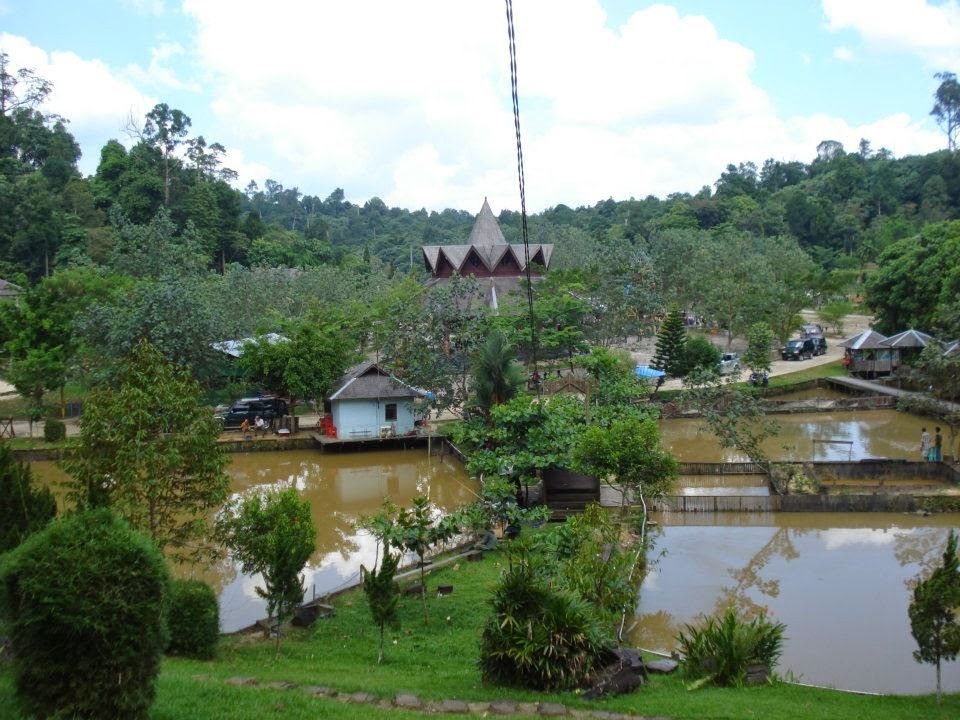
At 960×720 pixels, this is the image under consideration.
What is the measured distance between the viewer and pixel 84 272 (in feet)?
97.7

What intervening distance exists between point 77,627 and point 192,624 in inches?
168

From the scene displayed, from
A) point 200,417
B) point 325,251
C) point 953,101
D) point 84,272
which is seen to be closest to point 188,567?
point 200,417

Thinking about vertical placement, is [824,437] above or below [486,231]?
below

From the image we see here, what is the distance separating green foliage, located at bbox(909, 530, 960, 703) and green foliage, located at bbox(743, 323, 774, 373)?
20.4 m

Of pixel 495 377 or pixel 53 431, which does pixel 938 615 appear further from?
pixel 53 431

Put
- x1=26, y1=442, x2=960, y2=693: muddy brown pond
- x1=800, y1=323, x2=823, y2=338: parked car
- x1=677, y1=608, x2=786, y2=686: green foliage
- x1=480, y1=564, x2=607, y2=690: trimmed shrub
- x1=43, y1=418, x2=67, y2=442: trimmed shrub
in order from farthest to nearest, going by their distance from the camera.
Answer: x1=800, y1=323, x2=823, y2=338: parked car
x1=43, y1=418, x2=67, y2=442: trimmed shrub
x1=26, y1=442, x2=960, y2=693: muddy brown pond
x1=677, y1=608, x2=786, y2=686: green foliage
x1=480, y1=564, x2=607, y2=690: trimmed shrub

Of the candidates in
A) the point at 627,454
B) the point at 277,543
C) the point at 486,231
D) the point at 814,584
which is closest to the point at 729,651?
the point at 627,454

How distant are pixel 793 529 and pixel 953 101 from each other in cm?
8789

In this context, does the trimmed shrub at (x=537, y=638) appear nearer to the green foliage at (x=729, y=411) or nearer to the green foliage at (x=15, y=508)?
the green foliage at (x=15, y=508)

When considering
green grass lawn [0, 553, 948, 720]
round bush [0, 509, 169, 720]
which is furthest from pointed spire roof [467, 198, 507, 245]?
round bush [0, 509, 169, 720]

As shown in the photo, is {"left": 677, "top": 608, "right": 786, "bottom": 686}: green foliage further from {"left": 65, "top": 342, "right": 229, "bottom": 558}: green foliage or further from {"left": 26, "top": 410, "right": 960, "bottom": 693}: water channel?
{"left": 65, "top": 342, "right": 229, "bottom": 558}: green foliage

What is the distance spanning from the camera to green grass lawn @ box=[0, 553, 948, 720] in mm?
7430

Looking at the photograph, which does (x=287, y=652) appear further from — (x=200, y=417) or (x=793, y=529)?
(x=793, y=529)

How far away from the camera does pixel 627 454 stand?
1435 centimetres
